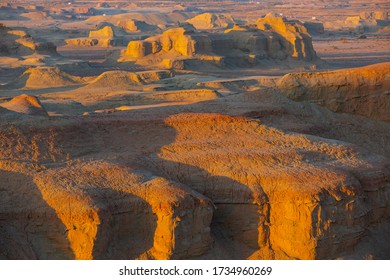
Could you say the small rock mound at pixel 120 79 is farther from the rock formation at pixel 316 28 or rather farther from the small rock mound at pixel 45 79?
the rock formation at pixel 316 28

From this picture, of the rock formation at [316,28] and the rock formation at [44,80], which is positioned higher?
the rock formation at [44,80]

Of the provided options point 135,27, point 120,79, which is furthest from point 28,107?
point 135,27

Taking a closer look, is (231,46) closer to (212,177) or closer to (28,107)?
(28,107)

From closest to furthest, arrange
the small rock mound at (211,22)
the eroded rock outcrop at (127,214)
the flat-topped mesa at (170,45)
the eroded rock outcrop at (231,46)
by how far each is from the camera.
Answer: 1. the eroded rock outcrop at (127,214)
2. the flat-topped mesa at (170,45)
3. the eroded rock outcrop at (231,46)
4. the small rock mound at (211,22)

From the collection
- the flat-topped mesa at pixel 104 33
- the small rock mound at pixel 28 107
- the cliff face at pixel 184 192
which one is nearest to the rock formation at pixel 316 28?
the flat-topped mesa at pixel 104 33

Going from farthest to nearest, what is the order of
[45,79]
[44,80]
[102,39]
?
[102,39], [45,79], [44,80]

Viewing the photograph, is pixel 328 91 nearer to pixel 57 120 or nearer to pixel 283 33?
pixel 57 120
